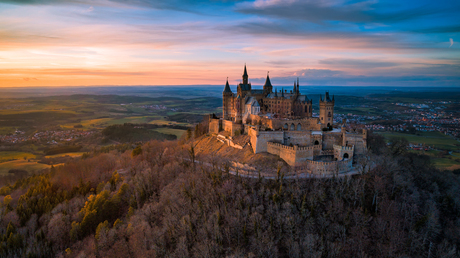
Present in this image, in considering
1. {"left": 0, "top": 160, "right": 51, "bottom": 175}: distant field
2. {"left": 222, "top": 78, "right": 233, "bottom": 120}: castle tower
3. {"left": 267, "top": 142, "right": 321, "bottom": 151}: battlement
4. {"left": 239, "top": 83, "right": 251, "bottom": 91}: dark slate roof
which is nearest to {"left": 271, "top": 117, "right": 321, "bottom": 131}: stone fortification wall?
{"left": 267, "top": 142, "right": 321, "bottom": 151}: battlement

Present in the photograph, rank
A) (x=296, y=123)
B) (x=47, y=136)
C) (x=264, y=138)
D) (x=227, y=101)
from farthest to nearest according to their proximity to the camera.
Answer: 1. (x=47, y=136)
2. (x=227, y=101)
3. (x=296, y=123)
4. (x=264, y=138)

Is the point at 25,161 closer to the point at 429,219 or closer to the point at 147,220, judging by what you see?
the point at 147,220

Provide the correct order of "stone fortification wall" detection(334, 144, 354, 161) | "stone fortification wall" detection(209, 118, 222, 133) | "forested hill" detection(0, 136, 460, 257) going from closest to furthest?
"forested hill" detection(0, 136, 460, 257) → "stone fortification wall" detection(334, 144, 354, 161) → "stone fortification wall" detection(209, 118, 222, 133)

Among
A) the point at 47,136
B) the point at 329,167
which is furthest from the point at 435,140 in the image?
the point at 47,136

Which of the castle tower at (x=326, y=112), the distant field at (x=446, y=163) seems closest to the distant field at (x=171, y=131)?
the castle tower at (x=326, y=112)

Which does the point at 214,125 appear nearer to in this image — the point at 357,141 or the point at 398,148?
the point at 357,141

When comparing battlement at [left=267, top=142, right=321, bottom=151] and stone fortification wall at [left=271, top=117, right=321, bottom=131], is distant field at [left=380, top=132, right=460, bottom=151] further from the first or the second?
battlement at [left=267, top=142, right=321, bottom=151]
